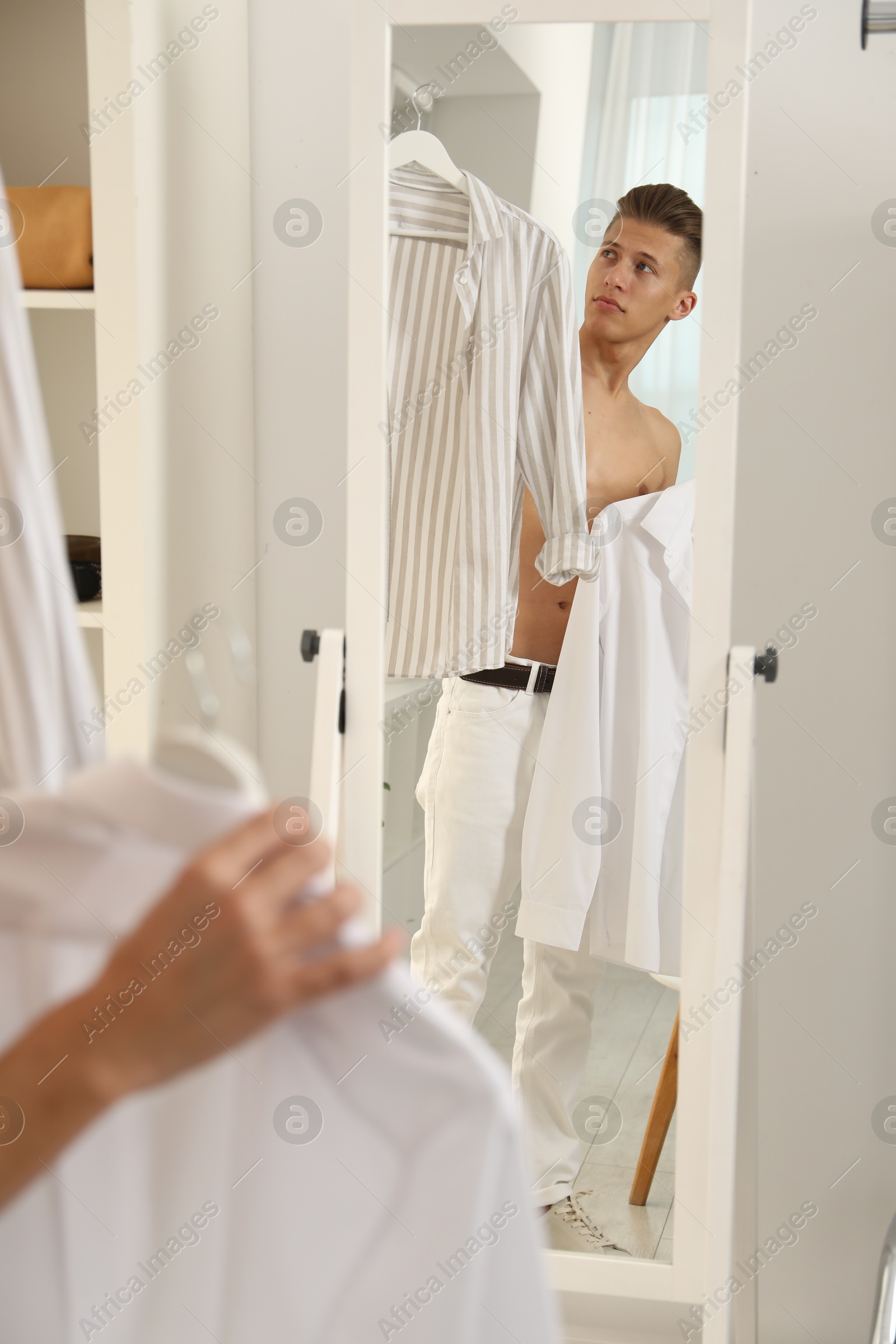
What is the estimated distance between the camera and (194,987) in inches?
15.0

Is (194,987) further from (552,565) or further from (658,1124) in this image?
(658,1124)

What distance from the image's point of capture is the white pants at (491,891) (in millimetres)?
1288

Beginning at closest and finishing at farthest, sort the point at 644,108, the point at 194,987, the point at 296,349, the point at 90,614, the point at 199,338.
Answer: the point at 194,987 → the point at 644,108 → the point at 90,614 → the point at 199,338 → the point at 296,349

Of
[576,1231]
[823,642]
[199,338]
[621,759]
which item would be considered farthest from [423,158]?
[576,1231]

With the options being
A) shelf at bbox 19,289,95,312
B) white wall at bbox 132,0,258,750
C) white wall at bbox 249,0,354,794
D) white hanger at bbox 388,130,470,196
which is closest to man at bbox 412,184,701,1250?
white hanger at bbox 388,130,470,196

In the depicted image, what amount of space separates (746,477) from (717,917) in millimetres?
636

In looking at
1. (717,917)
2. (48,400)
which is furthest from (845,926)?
(48,400)

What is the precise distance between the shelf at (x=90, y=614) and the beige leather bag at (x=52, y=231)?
36 cm

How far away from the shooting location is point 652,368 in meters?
1.23

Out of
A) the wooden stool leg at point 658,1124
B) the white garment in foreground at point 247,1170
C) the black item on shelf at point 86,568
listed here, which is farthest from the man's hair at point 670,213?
the white garment in foreground at point 247,1170

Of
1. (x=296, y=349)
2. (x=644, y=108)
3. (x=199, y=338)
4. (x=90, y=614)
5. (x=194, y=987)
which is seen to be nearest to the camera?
(x=194, y=987)

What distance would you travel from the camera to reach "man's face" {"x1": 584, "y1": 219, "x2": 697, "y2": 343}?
1.21 m

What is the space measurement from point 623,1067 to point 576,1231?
212 millimetres

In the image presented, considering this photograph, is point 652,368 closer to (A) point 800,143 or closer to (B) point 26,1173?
(A) point 800,143
